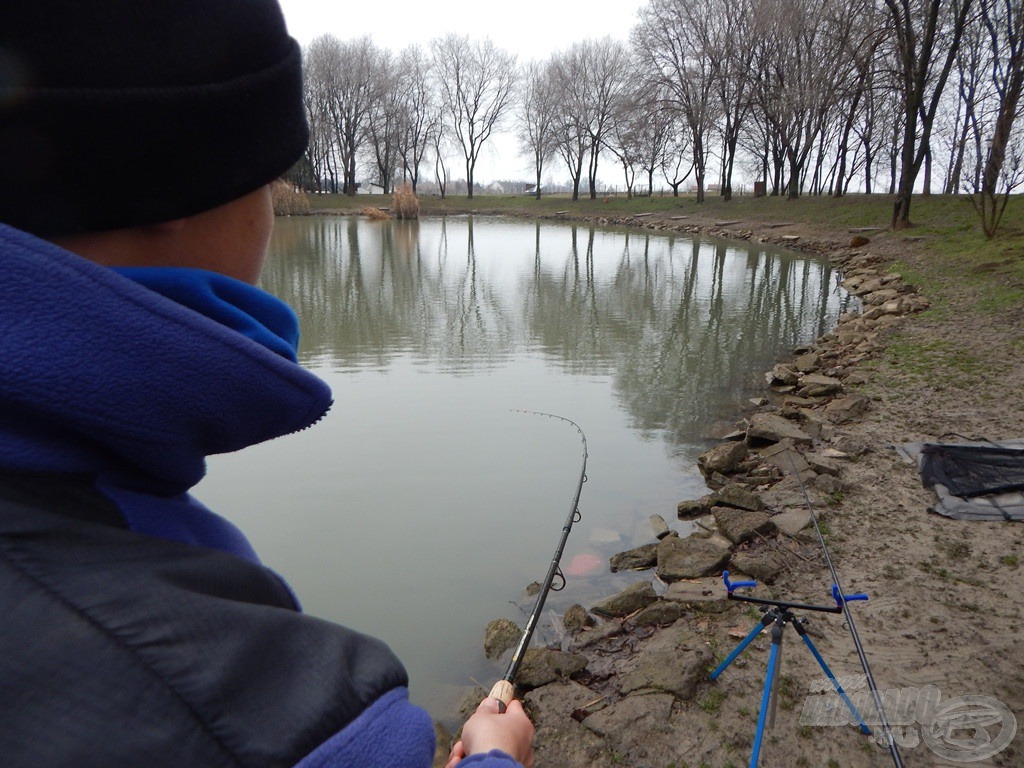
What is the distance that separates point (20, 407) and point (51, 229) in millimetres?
199

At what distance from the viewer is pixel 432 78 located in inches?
2413

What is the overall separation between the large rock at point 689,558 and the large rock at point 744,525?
20cm

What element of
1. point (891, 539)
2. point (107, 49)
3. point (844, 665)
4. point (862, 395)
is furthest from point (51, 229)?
point (862, 395)

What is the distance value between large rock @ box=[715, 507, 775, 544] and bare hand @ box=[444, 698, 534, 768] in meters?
Answer: 3.77

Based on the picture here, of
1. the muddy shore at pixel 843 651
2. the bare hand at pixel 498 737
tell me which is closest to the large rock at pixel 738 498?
the muddy shore at pixel 843 651

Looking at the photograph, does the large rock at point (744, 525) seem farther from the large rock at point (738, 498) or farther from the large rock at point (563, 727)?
the large rock at point (563, 727)

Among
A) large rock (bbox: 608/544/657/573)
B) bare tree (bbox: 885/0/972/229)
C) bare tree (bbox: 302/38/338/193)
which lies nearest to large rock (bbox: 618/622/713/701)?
large rock (bbox: 608/544/657/573)

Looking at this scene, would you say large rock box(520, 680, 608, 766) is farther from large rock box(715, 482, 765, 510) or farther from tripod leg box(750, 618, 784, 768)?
large rock box(715, 482, 765, 510)

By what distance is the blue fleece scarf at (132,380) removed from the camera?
1.91ft

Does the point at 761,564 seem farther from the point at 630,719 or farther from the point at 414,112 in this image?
the point at 414,112

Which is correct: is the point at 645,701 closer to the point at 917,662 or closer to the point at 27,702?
the point at 917,662


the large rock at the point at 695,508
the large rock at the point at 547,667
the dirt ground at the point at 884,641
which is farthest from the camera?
the large rock at the point at 695,508

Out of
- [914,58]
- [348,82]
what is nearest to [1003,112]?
[914,58]

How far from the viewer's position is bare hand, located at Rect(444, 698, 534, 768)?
1145 millimetres
